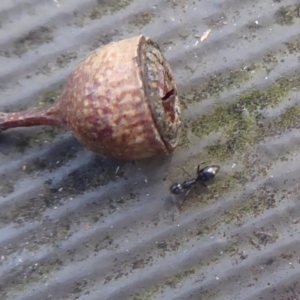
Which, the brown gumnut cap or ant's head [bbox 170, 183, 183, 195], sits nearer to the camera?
the brown gumnut cap

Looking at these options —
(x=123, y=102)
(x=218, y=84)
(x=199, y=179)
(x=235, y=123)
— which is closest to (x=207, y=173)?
(x=199, y=179)

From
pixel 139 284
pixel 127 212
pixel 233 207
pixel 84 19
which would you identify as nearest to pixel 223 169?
pixel 233 207

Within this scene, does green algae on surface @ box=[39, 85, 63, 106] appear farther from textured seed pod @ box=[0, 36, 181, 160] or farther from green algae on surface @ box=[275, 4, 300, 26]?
green algae on surface @ box=[275, 4, 300, 26]

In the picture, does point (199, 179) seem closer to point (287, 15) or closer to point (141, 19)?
point (141, 19)

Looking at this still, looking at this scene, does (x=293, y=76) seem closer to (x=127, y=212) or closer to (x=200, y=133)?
(x=200, y=133)

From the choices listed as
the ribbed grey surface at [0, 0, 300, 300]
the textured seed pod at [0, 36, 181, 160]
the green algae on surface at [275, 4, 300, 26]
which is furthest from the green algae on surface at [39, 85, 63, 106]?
the green algae on surface at [275, 4, 300, 26]

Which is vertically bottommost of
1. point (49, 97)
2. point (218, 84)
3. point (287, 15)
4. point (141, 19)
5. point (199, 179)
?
point (199, 179)
